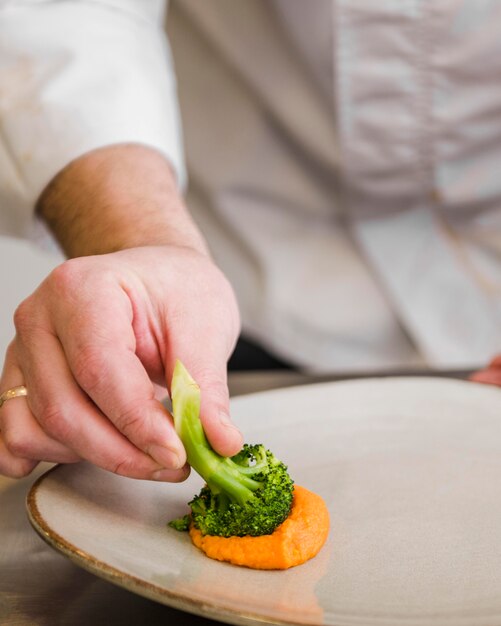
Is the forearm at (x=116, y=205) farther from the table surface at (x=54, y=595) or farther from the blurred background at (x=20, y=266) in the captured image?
the table surface at (x=54, y=595)

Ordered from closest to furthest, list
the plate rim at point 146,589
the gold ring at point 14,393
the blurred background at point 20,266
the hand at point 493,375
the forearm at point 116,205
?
the plate rim at point 146,589 → the gold ring at point 14,393 → the forearm at point 116,205 → the hand at point 493,375 → the blurred background at point 20,266

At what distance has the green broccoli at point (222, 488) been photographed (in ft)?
2.17

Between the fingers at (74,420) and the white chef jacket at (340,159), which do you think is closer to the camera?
the fingers at (74,420)

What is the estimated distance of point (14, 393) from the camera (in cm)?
75

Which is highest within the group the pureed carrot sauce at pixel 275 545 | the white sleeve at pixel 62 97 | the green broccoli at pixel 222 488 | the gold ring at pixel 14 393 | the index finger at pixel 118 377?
the white sleeve at pixel 62 97

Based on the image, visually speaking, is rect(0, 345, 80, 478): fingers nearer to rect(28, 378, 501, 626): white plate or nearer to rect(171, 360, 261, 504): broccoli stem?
rect(28, 378, 501, 626): white plate

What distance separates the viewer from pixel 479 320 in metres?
1.48

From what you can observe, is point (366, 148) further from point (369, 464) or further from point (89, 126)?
point (369, 464)

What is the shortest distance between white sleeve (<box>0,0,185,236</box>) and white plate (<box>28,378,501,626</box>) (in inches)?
15.3

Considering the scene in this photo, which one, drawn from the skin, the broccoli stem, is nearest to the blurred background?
the skin

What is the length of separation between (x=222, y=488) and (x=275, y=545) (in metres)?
0.06

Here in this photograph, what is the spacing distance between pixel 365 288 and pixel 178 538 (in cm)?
89

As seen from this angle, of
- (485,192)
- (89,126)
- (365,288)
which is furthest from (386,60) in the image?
(89,126)

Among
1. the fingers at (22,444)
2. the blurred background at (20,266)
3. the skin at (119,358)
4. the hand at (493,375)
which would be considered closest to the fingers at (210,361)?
the skin at (119,358)
